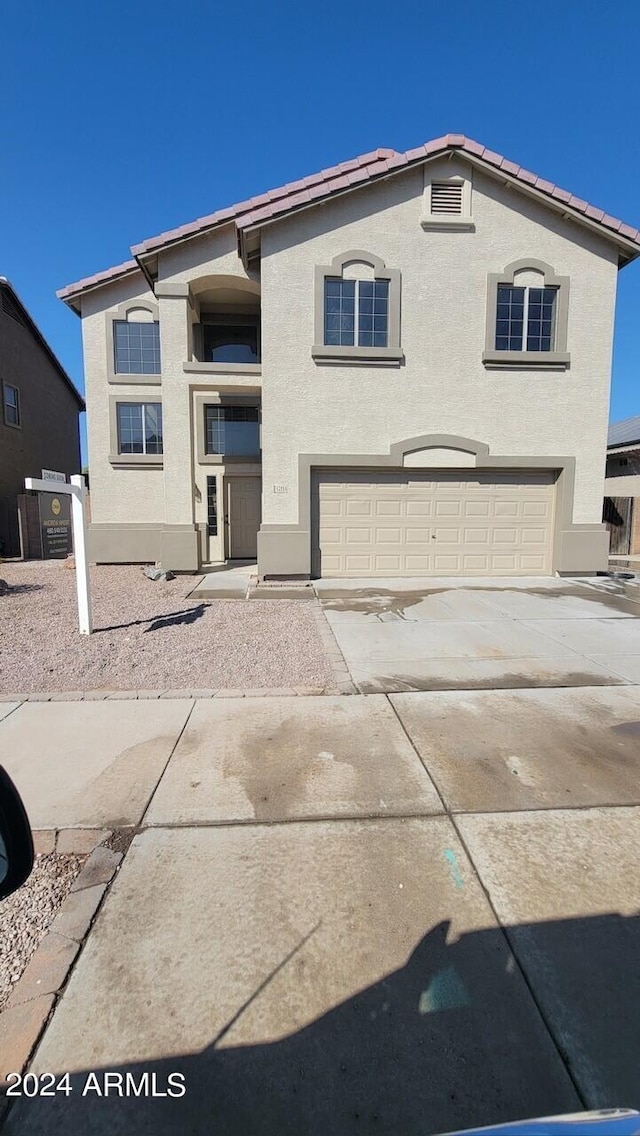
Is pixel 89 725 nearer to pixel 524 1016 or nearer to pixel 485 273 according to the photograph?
pixel 524 1016

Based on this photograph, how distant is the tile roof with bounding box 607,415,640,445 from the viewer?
21.8 meters

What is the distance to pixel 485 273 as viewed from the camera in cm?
1177

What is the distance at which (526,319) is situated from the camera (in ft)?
39.5

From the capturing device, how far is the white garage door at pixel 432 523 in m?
12.3

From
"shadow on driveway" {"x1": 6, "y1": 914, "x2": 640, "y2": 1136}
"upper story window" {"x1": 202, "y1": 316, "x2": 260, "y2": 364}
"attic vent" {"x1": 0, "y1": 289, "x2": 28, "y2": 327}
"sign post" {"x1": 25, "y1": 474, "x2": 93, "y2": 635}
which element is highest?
"attic vent" {"x1": 0, "y1": 289, "x2": 28, "y2": 327}

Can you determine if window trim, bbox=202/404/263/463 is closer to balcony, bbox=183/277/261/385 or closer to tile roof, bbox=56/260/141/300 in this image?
balcony, bbox=183/277/261/385

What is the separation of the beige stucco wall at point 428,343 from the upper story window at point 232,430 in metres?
3.98

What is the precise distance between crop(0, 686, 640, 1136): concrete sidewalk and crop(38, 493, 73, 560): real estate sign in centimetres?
1494

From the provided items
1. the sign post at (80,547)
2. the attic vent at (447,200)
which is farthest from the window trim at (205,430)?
the sign post at (80,547)

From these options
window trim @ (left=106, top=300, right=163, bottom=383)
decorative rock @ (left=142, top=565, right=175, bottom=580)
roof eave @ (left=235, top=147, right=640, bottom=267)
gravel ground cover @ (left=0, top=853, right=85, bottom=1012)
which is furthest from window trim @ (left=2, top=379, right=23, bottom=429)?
gravel ground cover @ (left=0, top=853, right=85, bottom=1012)

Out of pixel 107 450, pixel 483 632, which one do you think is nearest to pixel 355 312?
pixel 483 632

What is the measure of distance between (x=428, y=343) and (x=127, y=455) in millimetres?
8907

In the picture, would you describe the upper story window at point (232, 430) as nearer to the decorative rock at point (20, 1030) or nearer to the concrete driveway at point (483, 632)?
the concrete driveway at point (483, 632)

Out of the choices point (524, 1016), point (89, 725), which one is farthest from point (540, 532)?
point (524, 1016)
